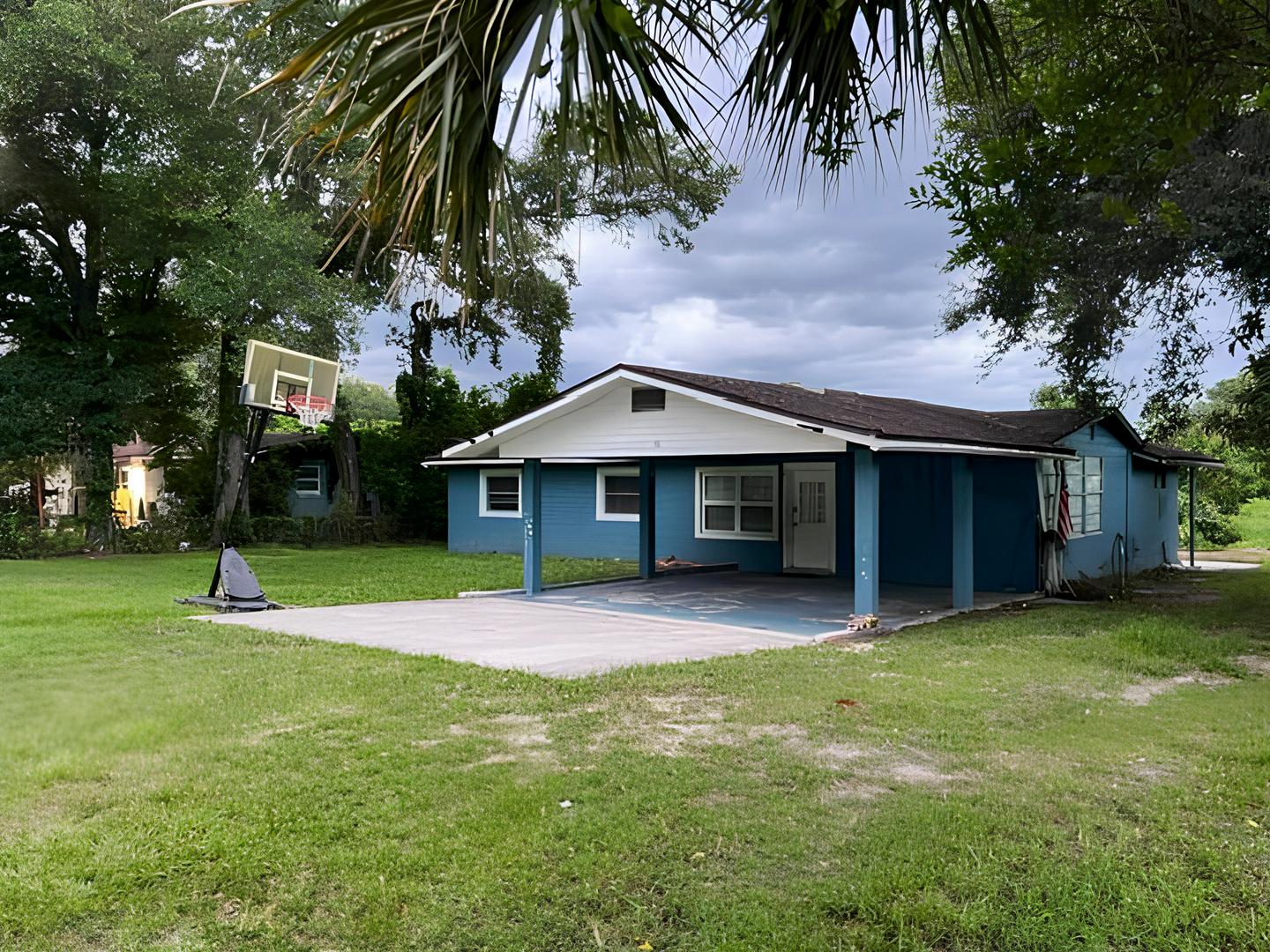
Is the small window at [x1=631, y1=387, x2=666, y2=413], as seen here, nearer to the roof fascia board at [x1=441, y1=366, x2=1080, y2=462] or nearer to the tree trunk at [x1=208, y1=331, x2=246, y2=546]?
the roof fascia board at [x1=441, y1=366, x2=1080, y2=462]

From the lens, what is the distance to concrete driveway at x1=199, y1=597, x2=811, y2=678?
877 cm

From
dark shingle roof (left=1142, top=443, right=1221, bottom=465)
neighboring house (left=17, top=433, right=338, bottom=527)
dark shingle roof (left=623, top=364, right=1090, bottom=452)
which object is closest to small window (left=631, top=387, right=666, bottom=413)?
dark shingle roof (left=623, top=364, right=1090, bottom=452)

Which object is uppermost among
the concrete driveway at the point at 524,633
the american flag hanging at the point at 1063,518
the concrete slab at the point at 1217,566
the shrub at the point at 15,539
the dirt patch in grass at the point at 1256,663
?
the american flag hanging at the point at 1063,518

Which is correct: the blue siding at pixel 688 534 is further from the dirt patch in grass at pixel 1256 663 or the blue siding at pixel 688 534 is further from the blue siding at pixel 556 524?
the dirt patch in grass at pixel 1256 663

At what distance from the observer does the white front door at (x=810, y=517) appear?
16688mm

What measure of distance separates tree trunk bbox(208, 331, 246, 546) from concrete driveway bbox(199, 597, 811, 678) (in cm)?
1218

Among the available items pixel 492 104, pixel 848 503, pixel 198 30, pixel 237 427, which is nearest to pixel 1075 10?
pixel 492 104

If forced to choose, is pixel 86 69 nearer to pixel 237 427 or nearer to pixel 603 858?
pixel 237 427

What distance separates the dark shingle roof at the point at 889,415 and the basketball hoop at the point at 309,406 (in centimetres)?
474

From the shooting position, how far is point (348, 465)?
27.1m

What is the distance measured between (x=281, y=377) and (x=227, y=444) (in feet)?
40.7

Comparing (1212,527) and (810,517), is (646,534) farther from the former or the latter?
(1212,527)

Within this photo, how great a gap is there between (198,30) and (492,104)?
21.4 metres

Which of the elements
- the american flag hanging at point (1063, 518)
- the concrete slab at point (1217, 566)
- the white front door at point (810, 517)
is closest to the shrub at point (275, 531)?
the white front door at point (810, 517)
